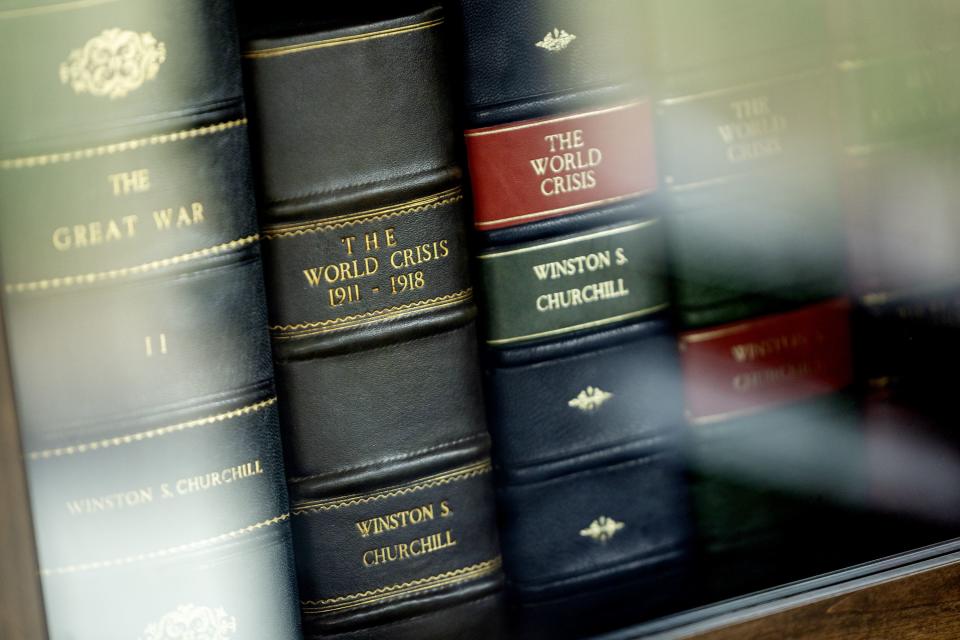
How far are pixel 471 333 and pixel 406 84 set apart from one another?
124mm

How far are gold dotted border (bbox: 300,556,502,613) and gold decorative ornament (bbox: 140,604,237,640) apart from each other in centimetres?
6

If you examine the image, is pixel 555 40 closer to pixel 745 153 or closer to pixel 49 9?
pixel 745 153

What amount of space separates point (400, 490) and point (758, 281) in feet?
0.72

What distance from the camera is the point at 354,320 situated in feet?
1.78

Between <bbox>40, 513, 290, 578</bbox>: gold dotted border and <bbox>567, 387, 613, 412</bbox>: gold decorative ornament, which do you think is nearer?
<bbox>40, 513, 290, 578</bbox>: gold dotted border

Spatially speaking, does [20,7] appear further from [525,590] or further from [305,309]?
[525,590]

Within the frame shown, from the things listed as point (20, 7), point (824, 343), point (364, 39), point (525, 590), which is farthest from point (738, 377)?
point (20, 7)

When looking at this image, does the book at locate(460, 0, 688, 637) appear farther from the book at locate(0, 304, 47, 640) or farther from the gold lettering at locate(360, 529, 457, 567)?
the book at locate(0, 304, 47, 640)

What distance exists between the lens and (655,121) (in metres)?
0.59

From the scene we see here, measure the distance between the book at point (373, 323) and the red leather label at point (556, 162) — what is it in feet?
0.06

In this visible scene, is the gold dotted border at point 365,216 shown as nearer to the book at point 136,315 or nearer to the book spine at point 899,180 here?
the book at point 136,315

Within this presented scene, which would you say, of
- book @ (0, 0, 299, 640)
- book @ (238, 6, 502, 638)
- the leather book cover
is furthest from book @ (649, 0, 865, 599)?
book @ (0, 0, 299, 640)

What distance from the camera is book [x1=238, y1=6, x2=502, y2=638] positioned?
0.52 m

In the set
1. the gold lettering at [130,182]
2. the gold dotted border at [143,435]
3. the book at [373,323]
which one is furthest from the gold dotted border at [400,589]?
the gold lettering at [130,182]
